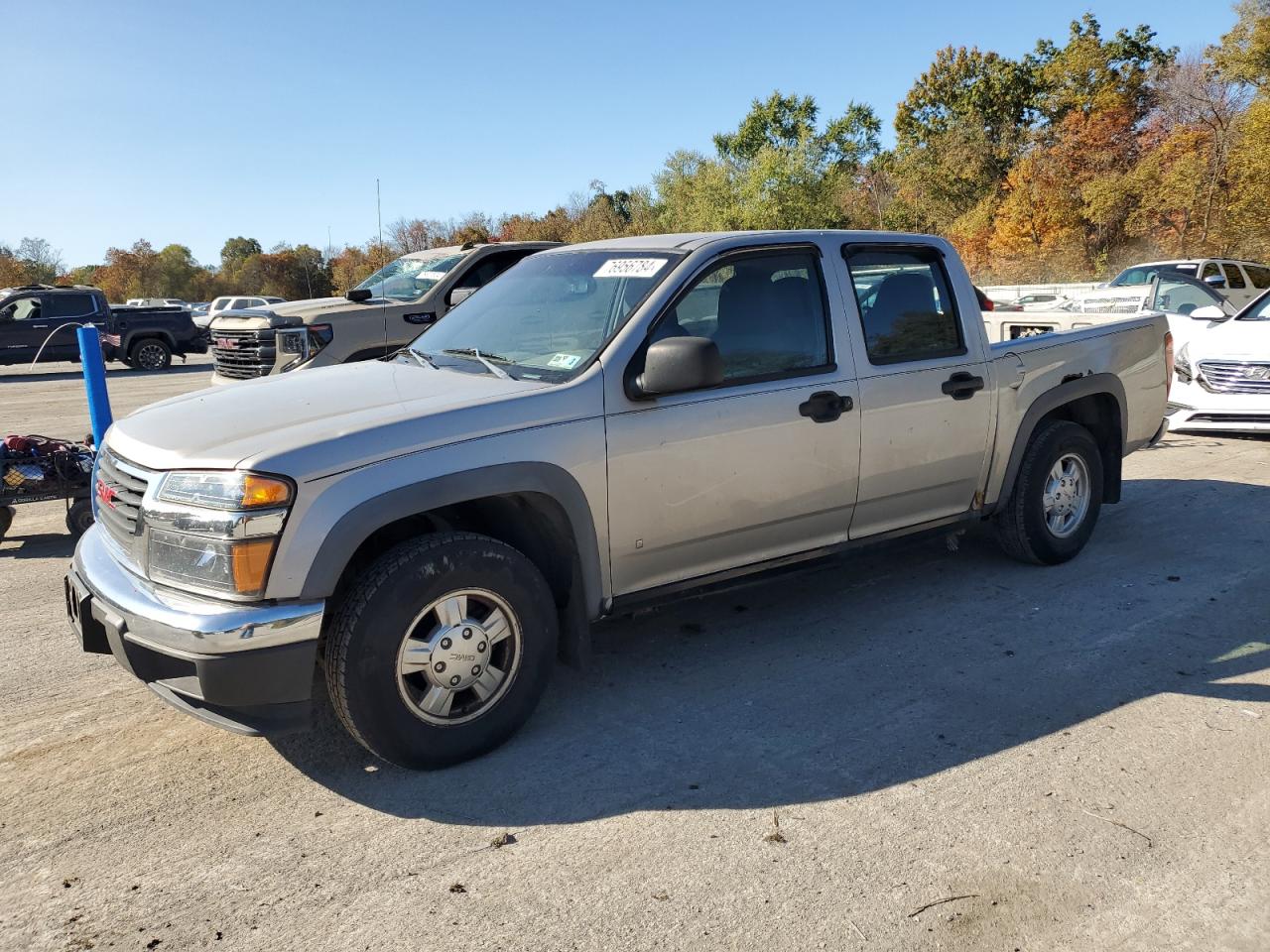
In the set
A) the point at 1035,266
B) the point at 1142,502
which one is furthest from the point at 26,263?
the point at 1142,502

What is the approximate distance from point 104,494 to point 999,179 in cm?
4775

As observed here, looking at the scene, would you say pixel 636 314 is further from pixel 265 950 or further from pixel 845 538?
pixel 265 950

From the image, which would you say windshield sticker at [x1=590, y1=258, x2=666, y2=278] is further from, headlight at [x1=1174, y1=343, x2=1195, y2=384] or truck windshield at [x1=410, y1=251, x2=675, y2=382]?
headlight at [x1=1174, y1=343, x2=1195, y2=384]

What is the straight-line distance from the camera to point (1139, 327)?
5953 mm

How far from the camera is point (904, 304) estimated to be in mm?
4926

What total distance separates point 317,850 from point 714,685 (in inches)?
69.0

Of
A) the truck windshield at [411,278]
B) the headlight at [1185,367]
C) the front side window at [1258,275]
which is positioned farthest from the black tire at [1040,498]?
the front side window at [1258,275]

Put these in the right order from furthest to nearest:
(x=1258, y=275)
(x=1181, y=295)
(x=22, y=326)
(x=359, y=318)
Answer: (x=22, y=326), (x=1258, y=275), (x=1181, y=295), (x=359, y=318)

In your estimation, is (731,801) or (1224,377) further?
(1224,377)

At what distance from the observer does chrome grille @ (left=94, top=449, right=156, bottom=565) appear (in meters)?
3.42

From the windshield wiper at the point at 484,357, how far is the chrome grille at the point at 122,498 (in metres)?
1.31

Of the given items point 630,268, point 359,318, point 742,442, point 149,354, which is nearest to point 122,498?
point 630,268

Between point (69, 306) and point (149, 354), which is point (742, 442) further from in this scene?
point (149, 354)

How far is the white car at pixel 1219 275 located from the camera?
16078 mm
